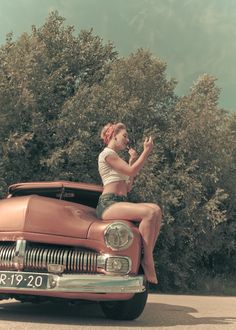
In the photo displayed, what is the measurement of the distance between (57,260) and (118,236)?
1.92 feet

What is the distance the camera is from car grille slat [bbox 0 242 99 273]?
14.3ft

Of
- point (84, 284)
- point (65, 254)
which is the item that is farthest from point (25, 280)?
point (84, 284)

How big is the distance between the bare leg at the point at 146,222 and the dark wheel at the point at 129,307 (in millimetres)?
352

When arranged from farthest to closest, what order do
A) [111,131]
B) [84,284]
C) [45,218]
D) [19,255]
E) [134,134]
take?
[134,134] < [111,131] < [45,218] < [19,255] < [84,284]

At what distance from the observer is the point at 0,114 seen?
13266 mm

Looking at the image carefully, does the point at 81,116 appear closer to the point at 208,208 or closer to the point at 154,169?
the point at 154,169

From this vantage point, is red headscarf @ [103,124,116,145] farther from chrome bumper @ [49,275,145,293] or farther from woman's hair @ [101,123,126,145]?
chrome bumper @ [49,275,145,293]

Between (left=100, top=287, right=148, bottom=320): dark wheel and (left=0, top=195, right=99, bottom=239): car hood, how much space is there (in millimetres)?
863

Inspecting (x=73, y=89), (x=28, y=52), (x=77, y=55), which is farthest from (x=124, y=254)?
(x=77, y=55)

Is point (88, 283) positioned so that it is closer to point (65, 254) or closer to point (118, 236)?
point (65, 254)

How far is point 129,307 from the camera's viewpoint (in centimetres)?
480

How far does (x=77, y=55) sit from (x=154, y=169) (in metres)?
5.54

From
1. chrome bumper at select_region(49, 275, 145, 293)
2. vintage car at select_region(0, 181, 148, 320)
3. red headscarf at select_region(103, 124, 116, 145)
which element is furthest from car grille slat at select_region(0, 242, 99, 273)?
red headscarf at select_region(103, 124, 116, 145)

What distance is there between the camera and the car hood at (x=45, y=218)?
4.50 metres
